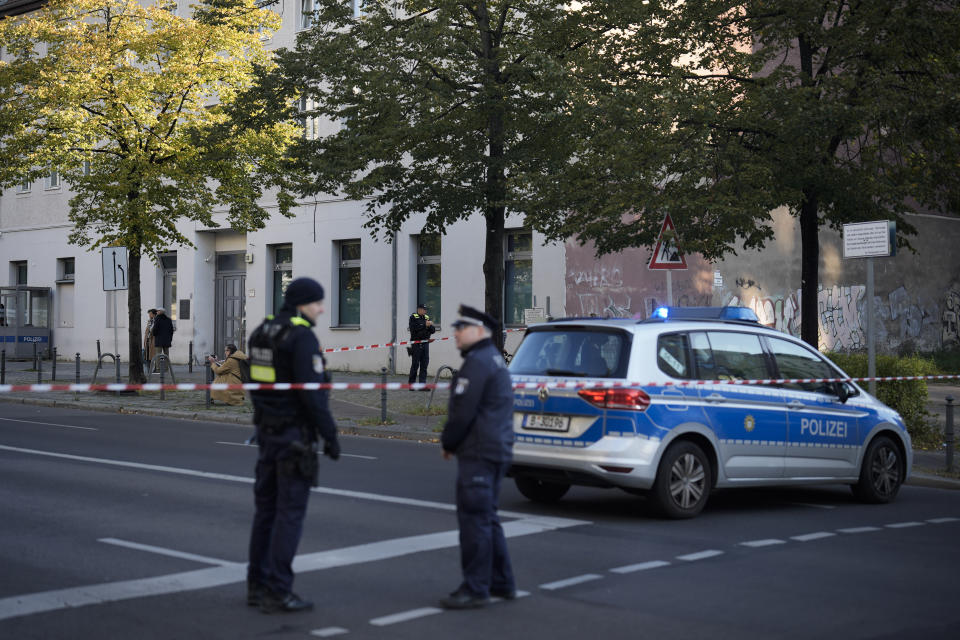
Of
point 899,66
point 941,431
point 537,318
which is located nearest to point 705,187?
point 899,66

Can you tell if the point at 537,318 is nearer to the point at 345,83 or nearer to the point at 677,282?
the point at 677,282

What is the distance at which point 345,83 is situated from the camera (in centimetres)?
1759

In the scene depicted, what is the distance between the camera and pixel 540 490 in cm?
1048

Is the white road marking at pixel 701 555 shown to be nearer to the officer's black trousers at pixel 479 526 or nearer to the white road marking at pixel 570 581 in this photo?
the white road marking at pixel 570 581

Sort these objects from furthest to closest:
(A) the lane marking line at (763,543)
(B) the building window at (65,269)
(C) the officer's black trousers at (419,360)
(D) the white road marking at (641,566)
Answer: (B) the building window at (65,269)
(C) the officer's black trousers at (419,360)
(A) the lane marking line at (763,543)
(D) the white road marking at (641,566)

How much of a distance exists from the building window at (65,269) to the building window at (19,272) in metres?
2.87

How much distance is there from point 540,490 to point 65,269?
35500 millimetres

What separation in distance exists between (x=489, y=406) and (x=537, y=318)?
705 inches

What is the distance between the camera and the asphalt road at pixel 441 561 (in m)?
6.00

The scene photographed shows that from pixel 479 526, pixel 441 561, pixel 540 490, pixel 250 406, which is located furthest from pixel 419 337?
pixel 479 526

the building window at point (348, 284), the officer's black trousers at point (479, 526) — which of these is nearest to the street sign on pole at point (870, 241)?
the officer's black trousers at point (479, 526)

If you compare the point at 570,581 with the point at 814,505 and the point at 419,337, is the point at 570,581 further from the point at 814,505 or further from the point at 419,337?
the point at 419,337

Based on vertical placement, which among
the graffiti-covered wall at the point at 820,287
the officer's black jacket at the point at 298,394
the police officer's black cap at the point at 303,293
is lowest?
the officer's black jacket at the point at 298,394

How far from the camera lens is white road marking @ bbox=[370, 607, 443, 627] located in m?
5.98
